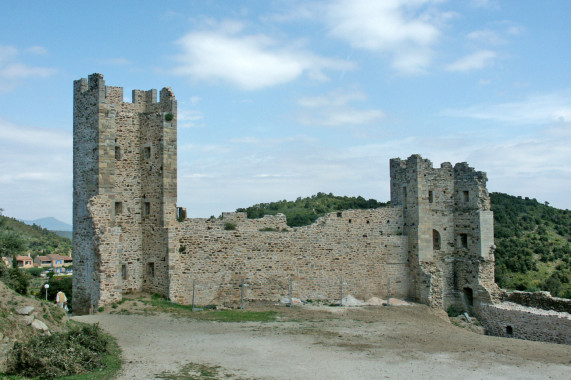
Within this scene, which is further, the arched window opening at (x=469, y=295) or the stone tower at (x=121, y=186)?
the arched window opening at (x=469, y=295)

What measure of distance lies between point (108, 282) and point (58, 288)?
16525 millimetres

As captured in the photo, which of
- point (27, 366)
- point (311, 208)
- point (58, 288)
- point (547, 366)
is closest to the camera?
point (27, 366)

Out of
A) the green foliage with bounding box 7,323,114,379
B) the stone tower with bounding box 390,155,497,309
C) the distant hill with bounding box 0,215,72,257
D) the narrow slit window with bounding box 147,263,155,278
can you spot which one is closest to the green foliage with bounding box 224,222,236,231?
the narrow slit window with bounding box 147,263,155,278

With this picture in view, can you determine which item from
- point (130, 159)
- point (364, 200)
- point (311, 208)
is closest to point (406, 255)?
point (130, 159)

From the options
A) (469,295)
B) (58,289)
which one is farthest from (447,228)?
(58,289)

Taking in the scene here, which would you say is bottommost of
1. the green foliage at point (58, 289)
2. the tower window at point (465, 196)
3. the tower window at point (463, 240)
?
the green foliage at point (58, 289)

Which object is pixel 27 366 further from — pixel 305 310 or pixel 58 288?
pixel 58 288

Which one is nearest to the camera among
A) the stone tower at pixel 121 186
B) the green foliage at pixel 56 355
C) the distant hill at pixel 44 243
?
the green foliage at pixel 56 355

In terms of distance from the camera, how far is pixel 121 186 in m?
20.4

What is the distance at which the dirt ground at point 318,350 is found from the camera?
457 inches

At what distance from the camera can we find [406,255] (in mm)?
23656

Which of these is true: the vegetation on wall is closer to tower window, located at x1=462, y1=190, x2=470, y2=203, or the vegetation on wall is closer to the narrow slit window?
the narrow slit window

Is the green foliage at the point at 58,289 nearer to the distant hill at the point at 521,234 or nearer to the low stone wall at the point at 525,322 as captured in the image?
the distant hill at the point at 521,234

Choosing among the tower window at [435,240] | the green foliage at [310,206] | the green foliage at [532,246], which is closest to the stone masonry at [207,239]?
the tower window at [435,240]
